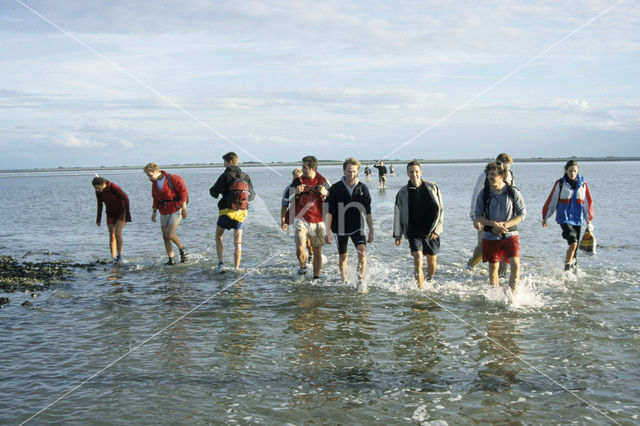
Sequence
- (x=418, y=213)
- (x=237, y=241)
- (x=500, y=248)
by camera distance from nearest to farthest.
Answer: (x=500, y=248), (x=418, y=213), (x=237, y=241)

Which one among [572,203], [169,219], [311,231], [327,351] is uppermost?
[572,203]

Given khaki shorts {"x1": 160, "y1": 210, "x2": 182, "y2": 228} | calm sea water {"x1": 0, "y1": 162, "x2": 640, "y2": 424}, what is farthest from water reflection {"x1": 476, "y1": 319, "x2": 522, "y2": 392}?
khaki shorts {"x1": 160, "y1": 210, "x2": 182, "y2": 228}

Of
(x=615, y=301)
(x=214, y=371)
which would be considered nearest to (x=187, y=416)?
(x=214, y=371)

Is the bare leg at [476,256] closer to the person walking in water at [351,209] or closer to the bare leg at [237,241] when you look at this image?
the person walking in water at [351,209]

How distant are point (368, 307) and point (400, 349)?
1888mm

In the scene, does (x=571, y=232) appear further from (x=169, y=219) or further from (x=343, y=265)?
(x=169, y=219)

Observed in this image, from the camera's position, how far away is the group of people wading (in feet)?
25.8

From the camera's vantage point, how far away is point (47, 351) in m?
6.46

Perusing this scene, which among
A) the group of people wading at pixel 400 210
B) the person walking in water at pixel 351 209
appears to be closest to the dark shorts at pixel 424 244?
the group of people wading at pixel 400 210

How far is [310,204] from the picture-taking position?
963 cm

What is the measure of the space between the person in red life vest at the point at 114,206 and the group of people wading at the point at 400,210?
3.82 feet

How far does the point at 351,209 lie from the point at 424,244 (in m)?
1.38

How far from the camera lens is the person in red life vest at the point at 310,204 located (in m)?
9.37

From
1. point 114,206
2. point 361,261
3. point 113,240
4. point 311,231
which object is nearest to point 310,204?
point 311,231
